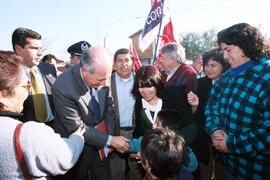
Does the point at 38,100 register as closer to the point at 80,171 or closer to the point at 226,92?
the point at 80,171

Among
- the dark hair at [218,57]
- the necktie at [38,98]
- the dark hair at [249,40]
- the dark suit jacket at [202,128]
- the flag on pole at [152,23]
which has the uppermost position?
the flag on pole at [152,23]

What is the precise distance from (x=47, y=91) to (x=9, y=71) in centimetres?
143

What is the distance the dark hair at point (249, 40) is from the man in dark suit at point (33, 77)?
2.42 metres

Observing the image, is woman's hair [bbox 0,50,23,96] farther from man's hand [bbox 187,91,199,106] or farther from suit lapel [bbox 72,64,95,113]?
man's hand [bbox 187,91,199,106]

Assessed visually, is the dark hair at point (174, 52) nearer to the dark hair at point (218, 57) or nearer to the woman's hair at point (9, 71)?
the dark hair at point (218, 57)

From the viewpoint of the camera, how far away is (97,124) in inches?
87.3

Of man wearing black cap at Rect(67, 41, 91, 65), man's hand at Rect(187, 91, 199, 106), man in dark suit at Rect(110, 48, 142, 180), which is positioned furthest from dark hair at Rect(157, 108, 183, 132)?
man wearing black cap at Rect(67, 41, 91, 65)

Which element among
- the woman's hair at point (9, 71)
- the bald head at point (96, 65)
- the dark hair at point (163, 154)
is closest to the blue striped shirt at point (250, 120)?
the dark hair at point (163, 154)

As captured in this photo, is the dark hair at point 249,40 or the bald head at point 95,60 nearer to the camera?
the dark hair at point 249,40

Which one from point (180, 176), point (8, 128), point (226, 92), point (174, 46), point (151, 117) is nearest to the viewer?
point (8, 128)

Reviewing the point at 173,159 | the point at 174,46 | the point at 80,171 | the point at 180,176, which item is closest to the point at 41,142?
the point at 173,159

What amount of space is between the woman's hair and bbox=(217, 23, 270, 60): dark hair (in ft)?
6.28

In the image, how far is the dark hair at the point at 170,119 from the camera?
1.89 m

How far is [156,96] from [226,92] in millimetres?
830
